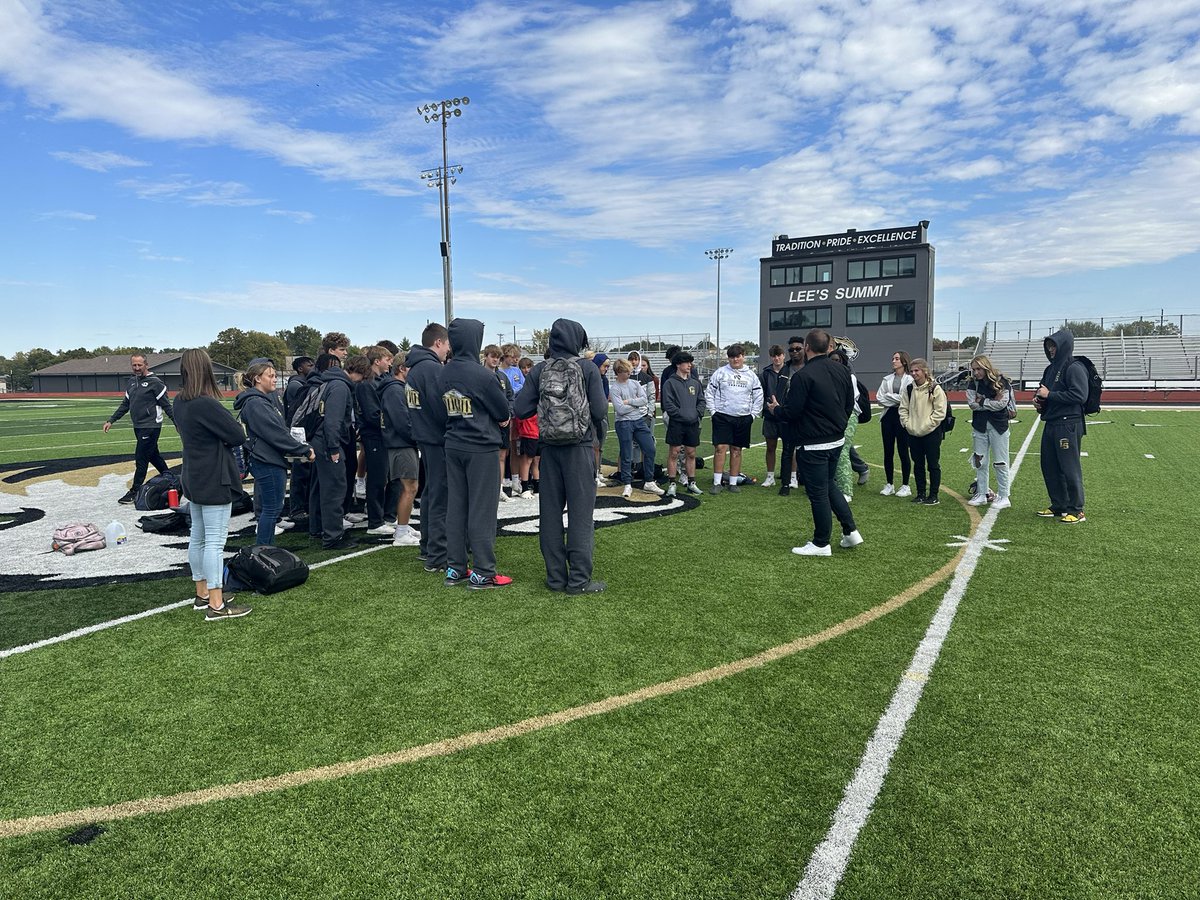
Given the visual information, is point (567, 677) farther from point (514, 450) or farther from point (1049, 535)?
point (514, 450)

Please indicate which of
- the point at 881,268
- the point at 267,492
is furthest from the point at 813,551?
the point at 881,268

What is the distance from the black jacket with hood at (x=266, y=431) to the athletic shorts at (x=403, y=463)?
4.56ft

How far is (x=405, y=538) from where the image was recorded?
754 centimetres

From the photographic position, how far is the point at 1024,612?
5137mm

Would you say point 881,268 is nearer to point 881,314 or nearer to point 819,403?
point 881,314

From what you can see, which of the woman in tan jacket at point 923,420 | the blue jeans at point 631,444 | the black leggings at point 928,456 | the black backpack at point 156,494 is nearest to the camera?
the woman in tan jacket at point 923,420

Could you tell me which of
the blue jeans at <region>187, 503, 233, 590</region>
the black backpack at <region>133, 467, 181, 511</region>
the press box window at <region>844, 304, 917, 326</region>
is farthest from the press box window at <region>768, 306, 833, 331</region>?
the blue jeans at <region>187, 503, 233, 590</region>

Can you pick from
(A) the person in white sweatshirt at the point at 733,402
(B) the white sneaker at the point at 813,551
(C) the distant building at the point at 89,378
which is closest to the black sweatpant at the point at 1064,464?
(B) the white sneaker at the point at 813,551

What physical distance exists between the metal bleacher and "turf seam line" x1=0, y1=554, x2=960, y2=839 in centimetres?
4807

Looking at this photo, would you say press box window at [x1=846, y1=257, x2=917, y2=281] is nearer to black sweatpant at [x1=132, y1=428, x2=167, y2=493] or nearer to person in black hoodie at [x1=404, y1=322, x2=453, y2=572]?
black sweatpant at [x1=132, y1=428, x2=167, y2=493]

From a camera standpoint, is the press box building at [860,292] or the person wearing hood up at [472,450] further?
the press box building at [860,292]

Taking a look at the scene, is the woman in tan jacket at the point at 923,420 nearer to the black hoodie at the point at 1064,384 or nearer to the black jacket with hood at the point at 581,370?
the black hoodie at the point at 1064,384

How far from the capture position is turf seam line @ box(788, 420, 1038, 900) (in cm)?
254

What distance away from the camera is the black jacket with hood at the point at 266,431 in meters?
6.16
